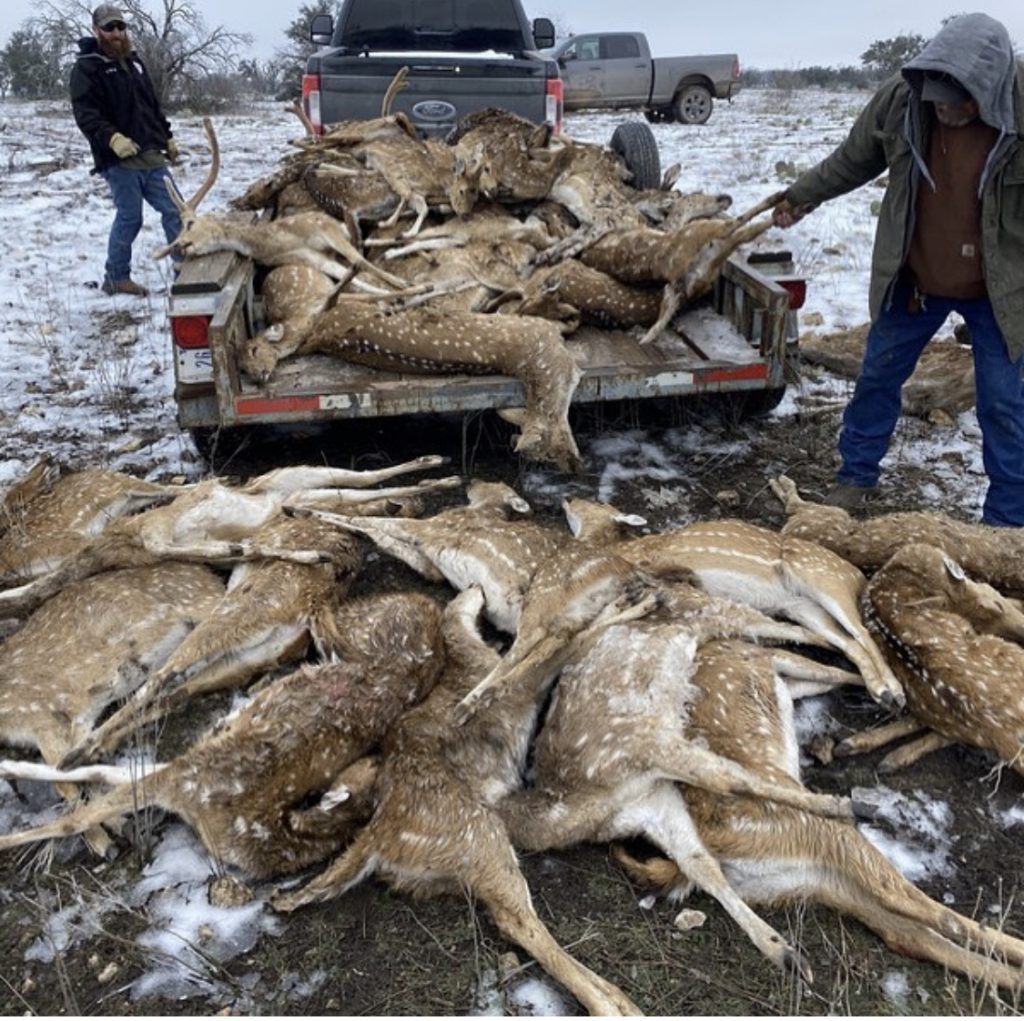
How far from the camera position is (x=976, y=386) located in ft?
16.2

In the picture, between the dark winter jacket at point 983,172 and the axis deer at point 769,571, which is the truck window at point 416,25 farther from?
the axis deer at point 769,571

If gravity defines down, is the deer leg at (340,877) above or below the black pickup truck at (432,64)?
below

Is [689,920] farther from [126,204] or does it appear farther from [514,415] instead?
[126,204]

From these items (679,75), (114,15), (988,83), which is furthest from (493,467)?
(679,75)

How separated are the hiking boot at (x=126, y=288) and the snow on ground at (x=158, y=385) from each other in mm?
119

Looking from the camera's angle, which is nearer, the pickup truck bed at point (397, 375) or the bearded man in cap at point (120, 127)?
the pickup truck bed at point (397, 375)

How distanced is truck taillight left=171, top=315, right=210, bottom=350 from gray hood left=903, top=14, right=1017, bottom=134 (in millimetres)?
3436

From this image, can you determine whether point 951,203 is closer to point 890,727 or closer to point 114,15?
point 890,727

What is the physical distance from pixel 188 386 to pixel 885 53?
40.7m

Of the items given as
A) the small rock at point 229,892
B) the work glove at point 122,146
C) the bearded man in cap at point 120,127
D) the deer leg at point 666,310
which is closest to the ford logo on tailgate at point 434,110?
the bearded man in cap at point 120,127

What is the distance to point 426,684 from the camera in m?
3.69

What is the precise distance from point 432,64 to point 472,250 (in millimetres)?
3485

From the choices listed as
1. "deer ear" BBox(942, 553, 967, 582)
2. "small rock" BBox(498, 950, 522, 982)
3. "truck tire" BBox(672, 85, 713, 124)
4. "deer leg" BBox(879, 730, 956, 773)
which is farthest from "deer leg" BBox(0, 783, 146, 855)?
"truck tire" BBox(672, 85, 713, 124)

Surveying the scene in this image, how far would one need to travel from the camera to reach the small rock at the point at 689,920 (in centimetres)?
291
